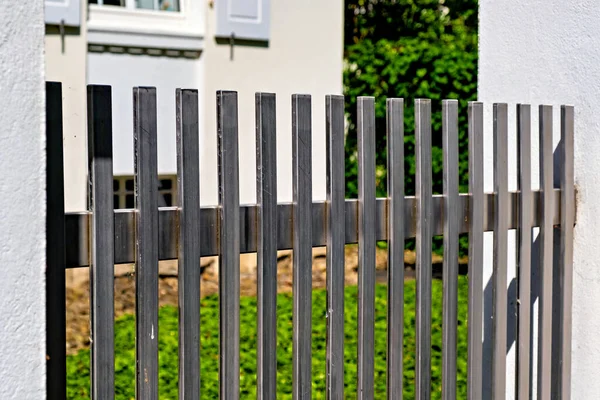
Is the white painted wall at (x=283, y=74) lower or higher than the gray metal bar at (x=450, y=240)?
higher

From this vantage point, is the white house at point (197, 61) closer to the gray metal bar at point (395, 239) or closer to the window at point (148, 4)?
the window at point (148, 4)

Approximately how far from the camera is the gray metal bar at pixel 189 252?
1960 millimetres

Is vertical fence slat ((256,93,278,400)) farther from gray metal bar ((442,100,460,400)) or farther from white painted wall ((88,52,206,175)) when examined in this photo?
white painted wall ((88,52,206,175))

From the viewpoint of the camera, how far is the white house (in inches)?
308

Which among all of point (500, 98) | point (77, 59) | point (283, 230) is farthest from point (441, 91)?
point (283, 230)

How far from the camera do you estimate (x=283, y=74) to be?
891 cm

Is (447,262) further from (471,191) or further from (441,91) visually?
(441,91)

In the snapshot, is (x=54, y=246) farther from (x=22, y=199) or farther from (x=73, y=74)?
(x=73, y=74)

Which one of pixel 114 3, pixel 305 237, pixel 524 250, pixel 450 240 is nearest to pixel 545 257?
pixel 524 250

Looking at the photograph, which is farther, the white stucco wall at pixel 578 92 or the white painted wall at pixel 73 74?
the white painted wall at pixel 73 74

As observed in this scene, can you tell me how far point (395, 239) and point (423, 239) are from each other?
4.3 inches

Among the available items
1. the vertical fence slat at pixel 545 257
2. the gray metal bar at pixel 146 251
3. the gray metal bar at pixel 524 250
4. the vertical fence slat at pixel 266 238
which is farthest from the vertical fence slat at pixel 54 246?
the vertical fence slat at pixel 545 257

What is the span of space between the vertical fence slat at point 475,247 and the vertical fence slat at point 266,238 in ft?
2.41

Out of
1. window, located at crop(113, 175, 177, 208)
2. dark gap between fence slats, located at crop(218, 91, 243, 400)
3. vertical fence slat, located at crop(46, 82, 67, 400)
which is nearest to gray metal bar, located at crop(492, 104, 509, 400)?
dark gap between fence slats, located at crop(218, 91, 243, 400)
